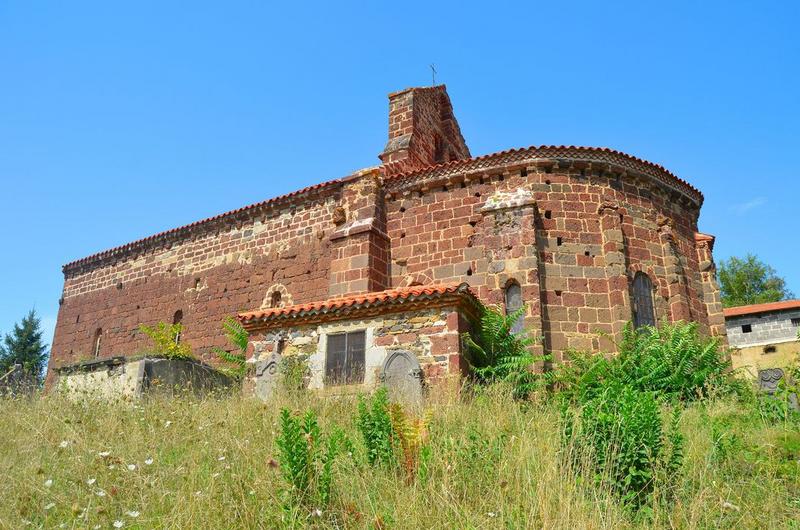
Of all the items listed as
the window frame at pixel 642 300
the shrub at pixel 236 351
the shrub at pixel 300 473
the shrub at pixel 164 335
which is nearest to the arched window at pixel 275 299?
the shrub at pixel 236 351

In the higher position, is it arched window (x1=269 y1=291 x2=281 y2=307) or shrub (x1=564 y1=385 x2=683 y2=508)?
arched window (x1=269 y1=291 x2=281 y2=307)

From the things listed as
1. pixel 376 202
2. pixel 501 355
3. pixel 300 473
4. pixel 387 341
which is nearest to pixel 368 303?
pixel 387 341

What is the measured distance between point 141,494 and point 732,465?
5189 mm

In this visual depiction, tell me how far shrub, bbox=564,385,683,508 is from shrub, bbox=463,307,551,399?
4.55 meters

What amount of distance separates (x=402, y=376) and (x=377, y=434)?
Result: 3959 millimetres

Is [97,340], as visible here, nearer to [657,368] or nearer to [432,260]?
[432,260]

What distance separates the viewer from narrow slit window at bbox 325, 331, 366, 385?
973 centimetres

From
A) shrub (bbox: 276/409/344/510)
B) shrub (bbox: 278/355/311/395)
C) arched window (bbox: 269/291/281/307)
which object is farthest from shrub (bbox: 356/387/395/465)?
arched window (bbox: 269/291/281/307)

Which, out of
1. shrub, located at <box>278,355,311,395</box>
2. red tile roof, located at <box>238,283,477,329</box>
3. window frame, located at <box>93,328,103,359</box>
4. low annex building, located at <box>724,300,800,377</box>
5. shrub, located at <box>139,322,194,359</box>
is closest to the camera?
red tile roof, located at <box>238,283,477,329</box>

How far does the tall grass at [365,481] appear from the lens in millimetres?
4172

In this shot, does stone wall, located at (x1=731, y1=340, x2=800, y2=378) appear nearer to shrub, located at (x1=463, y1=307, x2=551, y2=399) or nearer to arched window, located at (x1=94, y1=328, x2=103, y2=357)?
shrub, located at (x1=463, y1=307, x2=551, y2=399)

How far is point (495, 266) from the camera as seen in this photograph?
12.2m

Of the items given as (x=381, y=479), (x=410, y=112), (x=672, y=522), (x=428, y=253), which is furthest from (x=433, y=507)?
(x=410, y=112)

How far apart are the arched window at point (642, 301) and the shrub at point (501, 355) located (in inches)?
119
